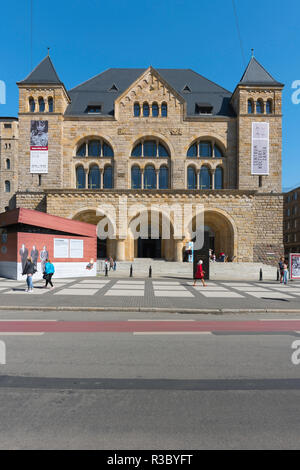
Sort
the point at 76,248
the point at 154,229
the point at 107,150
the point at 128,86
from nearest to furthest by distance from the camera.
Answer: the point at 76,248 → the point at 154,229 → the point at 107,150 → the point at 128,86

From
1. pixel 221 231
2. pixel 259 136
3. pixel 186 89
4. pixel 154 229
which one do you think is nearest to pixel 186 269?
pixel 154 229

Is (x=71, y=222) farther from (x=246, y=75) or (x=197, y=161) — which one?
(x=246, y=75)

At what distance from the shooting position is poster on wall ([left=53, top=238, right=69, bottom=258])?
62.1ft

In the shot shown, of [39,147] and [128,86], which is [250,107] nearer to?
[128,86]

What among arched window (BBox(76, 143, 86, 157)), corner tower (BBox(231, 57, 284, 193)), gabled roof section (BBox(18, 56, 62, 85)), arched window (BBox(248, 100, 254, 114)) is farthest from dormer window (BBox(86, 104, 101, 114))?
arched window (BBox(248, 100, 254, 114))

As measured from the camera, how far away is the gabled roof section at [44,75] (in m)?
32.2

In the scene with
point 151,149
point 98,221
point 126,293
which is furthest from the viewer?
point 151,149

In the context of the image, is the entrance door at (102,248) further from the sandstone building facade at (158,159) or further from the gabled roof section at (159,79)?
the gabled roof section at (159,79)

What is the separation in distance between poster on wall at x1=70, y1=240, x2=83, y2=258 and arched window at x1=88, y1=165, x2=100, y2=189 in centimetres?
1508

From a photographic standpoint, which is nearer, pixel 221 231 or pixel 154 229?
pixel 154 229

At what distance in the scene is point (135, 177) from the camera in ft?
111

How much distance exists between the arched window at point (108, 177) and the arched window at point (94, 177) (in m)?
0.85

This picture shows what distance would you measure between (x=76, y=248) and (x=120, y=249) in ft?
34.8

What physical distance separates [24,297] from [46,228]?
8.03 metres
